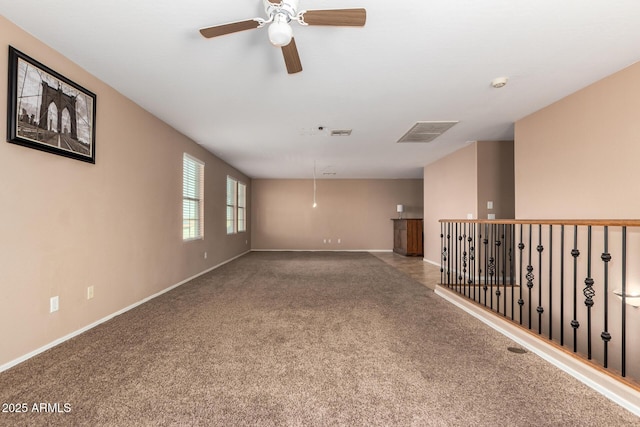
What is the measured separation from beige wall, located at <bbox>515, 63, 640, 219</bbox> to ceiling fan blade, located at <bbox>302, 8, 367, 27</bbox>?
9.05 feet

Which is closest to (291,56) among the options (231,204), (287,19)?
(287,19)

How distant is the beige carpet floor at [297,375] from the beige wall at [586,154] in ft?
5.75

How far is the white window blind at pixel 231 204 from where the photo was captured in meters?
7.64

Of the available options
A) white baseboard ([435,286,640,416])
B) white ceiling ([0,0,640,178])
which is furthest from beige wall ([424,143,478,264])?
white baseboard ([435,286,640,416])

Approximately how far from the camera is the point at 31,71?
225cm

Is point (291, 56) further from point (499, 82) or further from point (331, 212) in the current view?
point (331, 212)

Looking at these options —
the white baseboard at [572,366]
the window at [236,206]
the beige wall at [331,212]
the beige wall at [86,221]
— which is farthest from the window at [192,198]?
the white baseboard at [572,366]

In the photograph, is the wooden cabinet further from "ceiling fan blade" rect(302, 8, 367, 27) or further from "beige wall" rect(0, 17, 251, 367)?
"ceiling fan blade" rect(302, 8, 367, 27)

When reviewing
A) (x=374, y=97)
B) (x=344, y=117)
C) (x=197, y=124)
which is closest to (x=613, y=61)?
(x=374, y=97)

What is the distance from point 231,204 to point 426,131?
5240mm

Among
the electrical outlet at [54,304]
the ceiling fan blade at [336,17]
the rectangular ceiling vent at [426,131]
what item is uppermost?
the rectangular ceiling vent at [426,131]

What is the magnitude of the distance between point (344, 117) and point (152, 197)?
2758 millimetres

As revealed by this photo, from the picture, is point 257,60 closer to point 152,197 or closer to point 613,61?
point 152,197

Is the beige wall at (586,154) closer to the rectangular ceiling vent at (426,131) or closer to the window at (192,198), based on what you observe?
the rectangular ceiling vent at (426,131)
